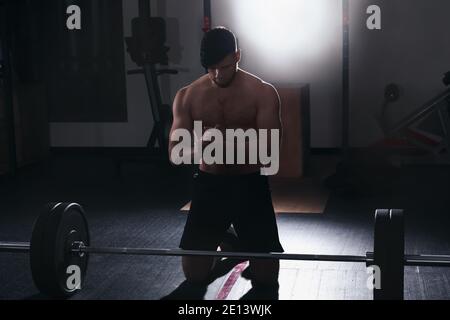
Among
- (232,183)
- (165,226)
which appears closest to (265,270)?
(232,183)

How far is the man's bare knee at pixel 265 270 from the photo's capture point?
318 cm

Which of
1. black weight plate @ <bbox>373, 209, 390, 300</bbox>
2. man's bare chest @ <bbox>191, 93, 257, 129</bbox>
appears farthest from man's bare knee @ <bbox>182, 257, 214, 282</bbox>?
black weight plate @ <bbox>373, 209, 390, 300</bbox>

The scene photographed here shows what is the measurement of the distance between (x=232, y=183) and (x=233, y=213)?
12 cm

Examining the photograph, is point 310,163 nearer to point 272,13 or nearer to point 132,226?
point 272,13

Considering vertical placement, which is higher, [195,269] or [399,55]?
[399,55]

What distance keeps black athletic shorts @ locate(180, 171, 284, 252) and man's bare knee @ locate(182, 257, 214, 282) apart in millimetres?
68

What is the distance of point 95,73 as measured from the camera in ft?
20.9

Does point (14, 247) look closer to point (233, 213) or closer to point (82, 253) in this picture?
point (82, 253)

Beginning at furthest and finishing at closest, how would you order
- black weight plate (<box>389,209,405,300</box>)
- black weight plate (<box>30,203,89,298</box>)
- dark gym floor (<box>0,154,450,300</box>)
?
dark gym floor (<box>0,154,450,300</box>)
black weight plate (<box>30,203,89,298</box>)
black weight plate (<box>389,209,405,300</box>)

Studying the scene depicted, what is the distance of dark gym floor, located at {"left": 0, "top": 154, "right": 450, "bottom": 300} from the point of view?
10.6 feet

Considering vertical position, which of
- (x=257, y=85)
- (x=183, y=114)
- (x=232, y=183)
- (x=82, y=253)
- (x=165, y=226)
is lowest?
(x=165, y=226)

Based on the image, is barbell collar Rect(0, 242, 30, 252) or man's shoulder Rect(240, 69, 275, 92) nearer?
barbell collar Rect(0, 242, 30, 252)

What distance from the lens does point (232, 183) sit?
3.14m

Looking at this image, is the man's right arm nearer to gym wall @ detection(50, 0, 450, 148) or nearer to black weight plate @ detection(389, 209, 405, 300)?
black weight plate @ detection(389, 209, 405, 300)
